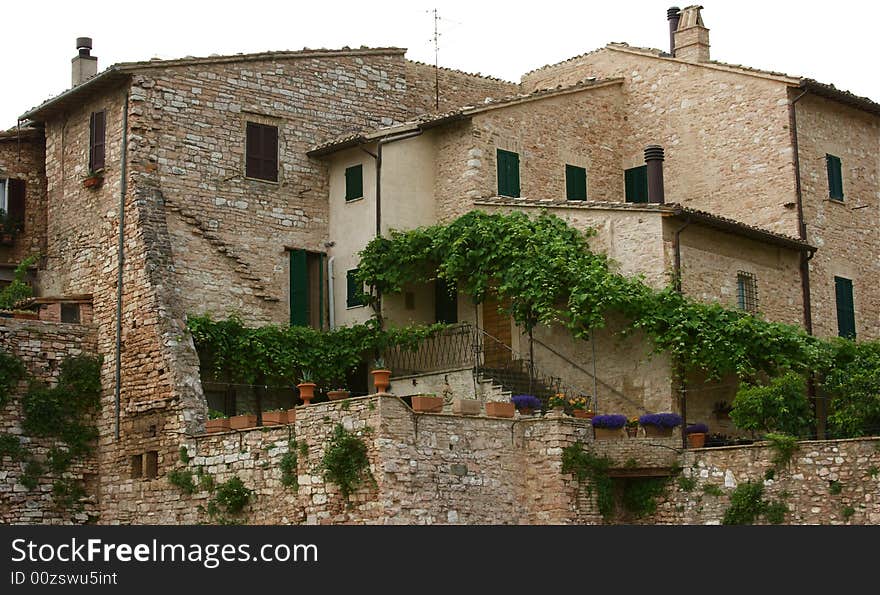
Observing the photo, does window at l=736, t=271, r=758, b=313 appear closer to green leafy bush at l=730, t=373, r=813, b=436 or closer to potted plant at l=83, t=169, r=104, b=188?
green leafy bush at l=730, t=373, r=813, b=436

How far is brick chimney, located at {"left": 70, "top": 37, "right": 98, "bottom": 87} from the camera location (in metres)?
30.6

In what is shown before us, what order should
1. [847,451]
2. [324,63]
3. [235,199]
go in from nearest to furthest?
[847,451]
[235,199]
[324,63]

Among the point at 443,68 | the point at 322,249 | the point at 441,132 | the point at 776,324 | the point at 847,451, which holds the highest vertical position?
the point at 443,68

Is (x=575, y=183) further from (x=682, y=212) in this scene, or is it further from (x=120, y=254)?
(x=120, y=254)

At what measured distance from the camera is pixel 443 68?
3334 centimetres

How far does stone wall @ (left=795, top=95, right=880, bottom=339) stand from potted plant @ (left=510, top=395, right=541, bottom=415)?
8.15m

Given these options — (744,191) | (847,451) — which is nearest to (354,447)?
(847,451)

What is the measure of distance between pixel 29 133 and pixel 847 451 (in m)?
18.2

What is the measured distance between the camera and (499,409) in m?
23.7

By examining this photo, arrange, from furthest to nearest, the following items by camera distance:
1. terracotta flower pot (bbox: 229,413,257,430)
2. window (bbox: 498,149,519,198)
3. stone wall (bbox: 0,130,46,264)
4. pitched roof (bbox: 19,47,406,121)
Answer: stone wall (bbox: 0,130,46,264) < window (bbox: 498,149,519,198) < pitched roof (bbox: 19,47,406,121) < terracotta flower pot (bbox: 229,413,257,430)

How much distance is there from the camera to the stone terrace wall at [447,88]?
106 feet

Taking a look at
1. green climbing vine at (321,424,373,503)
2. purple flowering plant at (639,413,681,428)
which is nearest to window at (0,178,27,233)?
green climbing vine at (321,424,373,503)

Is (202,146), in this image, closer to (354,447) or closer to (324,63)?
(324,63)

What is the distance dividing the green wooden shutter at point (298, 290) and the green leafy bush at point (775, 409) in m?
9.07
